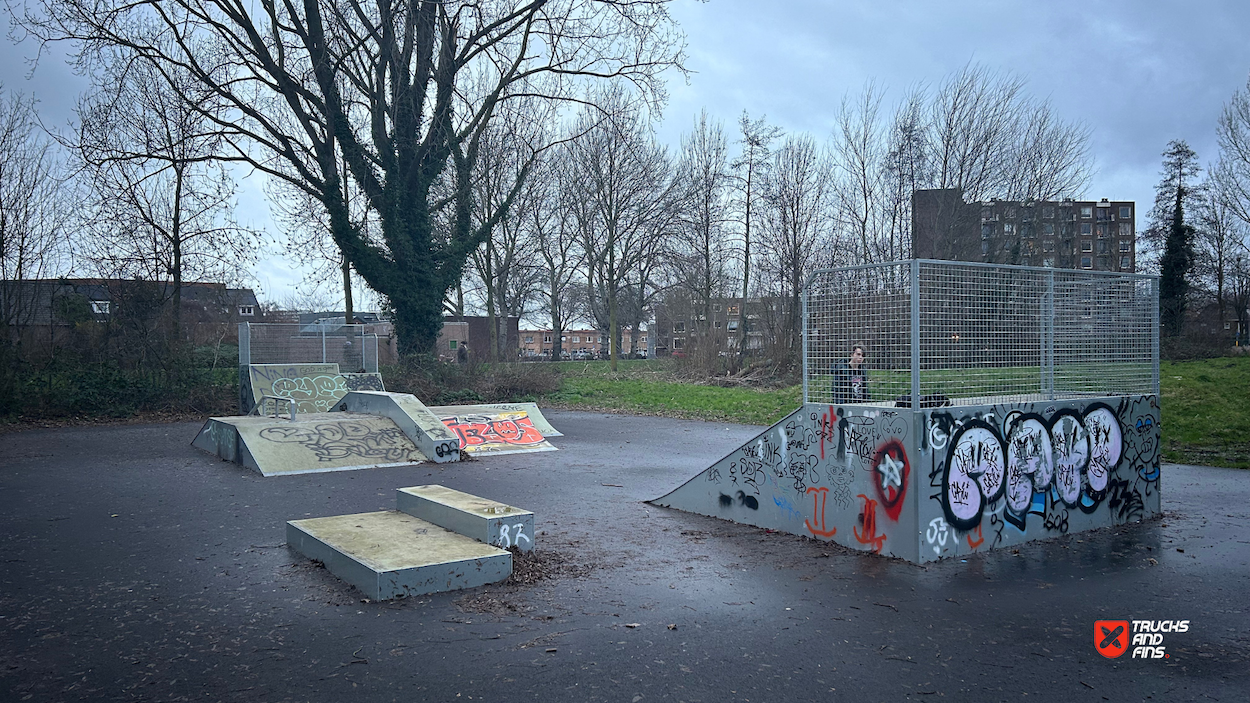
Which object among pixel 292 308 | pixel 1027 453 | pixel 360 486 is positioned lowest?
pixel 360 486

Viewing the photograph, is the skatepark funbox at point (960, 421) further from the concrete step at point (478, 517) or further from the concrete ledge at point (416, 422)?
the concrete ledge at point (416, 422)

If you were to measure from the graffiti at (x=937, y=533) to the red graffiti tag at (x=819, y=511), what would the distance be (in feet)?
3.13

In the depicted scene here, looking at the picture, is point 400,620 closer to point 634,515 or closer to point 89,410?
point 634,515

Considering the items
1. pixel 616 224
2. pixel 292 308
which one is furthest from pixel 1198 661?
pixel 292 308

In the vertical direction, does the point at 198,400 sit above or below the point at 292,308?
below

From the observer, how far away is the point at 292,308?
60.7 m

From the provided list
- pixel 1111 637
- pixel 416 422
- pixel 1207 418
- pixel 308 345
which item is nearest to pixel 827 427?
pixel 1111 637

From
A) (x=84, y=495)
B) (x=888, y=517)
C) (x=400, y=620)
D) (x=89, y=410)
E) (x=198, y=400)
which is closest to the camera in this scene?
(x=400, y=620)

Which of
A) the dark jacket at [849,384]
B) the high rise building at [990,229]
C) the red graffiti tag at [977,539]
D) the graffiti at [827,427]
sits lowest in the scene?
the red graffiti tag at [977,539]

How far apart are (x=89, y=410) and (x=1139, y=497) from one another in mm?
22498

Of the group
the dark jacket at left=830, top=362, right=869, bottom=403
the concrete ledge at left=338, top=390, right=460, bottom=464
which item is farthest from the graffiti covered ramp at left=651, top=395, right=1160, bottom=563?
the concrete ledge at left=338, top=390, right=460, bottom=464

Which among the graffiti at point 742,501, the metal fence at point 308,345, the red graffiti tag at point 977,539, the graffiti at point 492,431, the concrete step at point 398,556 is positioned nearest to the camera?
the concrete step at point 398,556

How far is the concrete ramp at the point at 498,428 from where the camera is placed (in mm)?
14125

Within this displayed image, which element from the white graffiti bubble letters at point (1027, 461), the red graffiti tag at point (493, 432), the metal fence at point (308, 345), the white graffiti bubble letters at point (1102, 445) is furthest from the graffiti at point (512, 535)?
the metal fence at point (308, 345)
